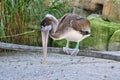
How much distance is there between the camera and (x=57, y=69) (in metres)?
4.09

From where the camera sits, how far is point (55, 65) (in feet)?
14.3

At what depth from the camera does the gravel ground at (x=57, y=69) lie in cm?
372

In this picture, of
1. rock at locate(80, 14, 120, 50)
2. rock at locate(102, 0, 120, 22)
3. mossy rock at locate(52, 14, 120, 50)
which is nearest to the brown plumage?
mossy rock at locate(52, 14, 120, 50)

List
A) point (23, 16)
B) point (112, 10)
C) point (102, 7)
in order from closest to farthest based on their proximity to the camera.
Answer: point (23, 16) → point (112, 10) → point (102, 7)

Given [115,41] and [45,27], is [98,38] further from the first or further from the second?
[45,27]

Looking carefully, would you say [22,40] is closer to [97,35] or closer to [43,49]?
[97,35]

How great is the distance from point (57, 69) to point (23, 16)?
1905 mm

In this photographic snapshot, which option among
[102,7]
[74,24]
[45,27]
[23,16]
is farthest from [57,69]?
[102,7]

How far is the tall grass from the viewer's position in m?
5.63

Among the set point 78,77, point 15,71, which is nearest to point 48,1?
point 15,71

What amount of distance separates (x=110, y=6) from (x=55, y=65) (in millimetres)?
2960

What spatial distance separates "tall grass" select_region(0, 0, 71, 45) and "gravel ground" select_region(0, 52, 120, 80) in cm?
66

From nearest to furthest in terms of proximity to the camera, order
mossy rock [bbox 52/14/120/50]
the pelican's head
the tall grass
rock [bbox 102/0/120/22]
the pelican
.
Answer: the pelican's head < the pelican < the tall grass < mossy rock [bbox 52/14/120/50] < rock [bbox 102/0/120/22]

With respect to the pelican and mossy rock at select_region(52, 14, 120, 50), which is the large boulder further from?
the pelican
